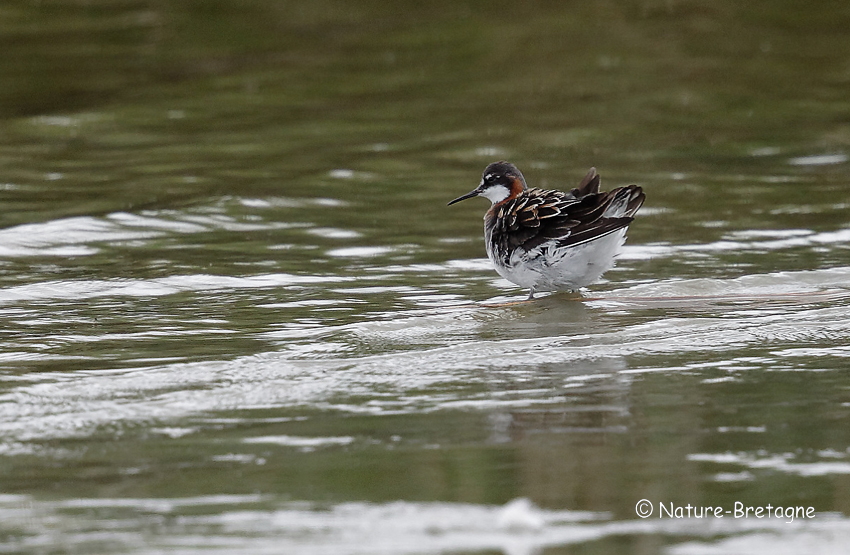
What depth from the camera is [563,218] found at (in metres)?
8.72

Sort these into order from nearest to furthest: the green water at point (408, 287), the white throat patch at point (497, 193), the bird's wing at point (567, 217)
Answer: the green water at point (408, 287)
the bird's wing at point (567, 217)
the white throat patch at point (497, 193)

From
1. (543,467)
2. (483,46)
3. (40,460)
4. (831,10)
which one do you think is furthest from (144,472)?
(831,10)

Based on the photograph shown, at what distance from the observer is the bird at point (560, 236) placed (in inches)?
339

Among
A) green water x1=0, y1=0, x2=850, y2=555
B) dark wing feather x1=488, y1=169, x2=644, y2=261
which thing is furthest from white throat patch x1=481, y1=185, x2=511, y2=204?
dark wing feather x1=488, y1=169, x2=644, y2=261

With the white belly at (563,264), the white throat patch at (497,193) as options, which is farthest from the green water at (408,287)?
the white throat patch at (497,193)

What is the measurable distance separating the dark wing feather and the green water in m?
0.56

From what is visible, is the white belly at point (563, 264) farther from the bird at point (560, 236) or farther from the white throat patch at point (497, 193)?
the white throat patch at point (497, 193)

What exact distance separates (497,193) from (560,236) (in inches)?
67.0

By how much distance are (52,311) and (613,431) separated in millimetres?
4882

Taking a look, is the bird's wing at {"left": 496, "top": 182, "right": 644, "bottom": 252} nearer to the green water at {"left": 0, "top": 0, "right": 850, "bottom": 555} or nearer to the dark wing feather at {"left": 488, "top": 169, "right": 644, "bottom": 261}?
the dark wing feather at {"left": 488, "top": 169, "right": 644, "bottom": 261}

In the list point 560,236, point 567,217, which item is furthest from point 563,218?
point 560,236

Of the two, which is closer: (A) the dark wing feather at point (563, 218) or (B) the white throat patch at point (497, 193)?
(A) the dark wing feather at point (563, 218)

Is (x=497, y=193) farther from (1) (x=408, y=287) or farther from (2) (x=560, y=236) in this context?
(2) (x=560, y=236)

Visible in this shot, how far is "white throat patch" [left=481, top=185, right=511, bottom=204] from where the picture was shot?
10.2m
